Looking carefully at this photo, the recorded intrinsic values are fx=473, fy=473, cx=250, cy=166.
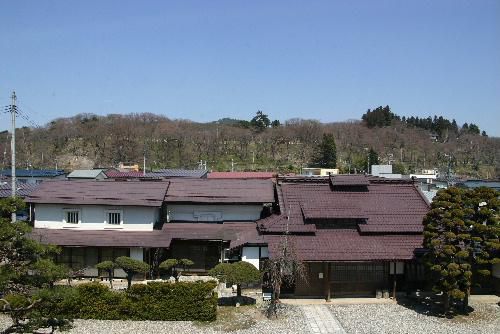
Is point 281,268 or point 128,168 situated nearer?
point 281,268

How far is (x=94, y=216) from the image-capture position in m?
26.0

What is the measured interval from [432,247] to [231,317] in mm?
8630

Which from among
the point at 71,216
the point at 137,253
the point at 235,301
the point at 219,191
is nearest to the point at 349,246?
the point at 235,301

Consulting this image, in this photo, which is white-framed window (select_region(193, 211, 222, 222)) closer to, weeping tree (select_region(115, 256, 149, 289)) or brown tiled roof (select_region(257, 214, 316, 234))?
brown tiled roof (select_region(257, 214, 316, 234))

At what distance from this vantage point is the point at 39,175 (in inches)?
2144

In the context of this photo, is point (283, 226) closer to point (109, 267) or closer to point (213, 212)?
point (213, 212)

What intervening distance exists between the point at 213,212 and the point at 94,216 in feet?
21.4

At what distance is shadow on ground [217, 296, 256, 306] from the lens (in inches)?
816

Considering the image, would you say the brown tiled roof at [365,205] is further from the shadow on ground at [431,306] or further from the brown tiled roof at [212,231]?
the shadow on ground at [431,306]

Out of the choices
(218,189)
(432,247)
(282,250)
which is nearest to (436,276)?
(432,247)

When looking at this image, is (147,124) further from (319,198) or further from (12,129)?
(319,198)

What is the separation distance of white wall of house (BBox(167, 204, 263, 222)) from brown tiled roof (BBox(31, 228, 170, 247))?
1.98 m

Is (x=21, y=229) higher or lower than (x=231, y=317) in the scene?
higher

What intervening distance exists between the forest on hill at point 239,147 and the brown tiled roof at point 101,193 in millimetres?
40580
